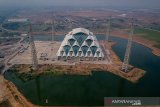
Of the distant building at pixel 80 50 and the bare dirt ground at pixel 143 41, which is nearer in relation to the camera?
the distant building at pixel 80 50

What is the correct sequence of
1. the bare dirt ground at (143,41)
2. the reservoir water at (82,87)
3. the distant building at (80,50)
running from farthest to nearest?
the bare dirt ground at (143,41) < the distant building at (80,50) < the reservoir water at (82,87)

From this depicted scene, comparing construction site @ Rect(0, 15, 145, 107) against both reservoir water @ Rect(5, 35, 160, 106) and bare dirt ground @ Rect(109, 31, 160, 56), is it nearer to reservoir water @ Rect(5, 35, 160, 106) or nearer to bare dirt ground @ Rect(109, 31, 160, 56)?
reservoir water @ Rect(5, 35, 160, 106)

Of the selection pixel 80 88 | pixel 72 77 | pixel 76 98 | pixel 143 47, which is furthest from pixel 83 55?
pixel 143 47

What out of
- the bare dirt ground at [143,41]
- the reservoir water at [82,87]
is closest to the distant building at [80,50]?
the reservoir water at [82,87]

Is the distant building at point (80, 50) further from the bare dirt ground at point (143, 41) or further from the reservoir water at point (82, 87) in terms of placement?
the bare dirt ground at point (143, 41)

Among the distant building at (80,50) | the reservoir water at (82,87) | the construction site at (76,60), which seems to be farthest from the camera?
the distant building at (80,50)

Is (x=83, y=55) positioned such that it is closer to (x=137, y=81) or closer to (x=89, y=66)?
(x=89, y=66)

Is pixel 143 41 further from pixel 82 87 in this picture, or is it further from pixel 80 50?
pixel 82 87

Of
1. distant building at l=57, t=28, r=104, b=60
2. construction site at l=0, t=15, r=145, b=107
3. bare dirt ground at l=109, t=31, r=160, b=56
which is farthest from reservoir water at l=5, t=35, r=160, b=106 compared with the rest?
bare dirt ground at l=109, t=31, r=160, b=56

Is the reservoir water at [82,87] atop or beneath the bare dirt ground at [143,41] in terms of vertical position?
beneath
